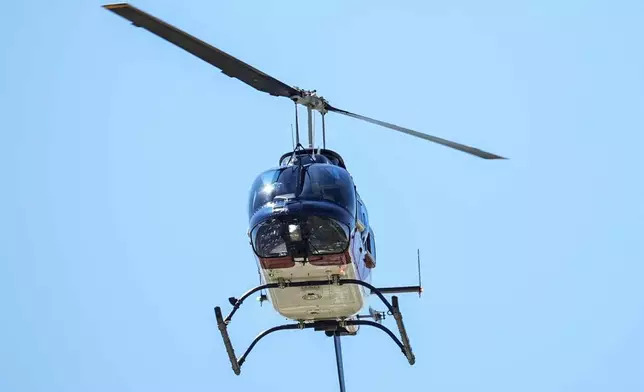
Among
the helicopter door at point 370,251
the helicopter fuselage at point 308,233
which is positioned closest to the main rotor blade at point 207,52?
A: the helicopter fuselage at point 308,233

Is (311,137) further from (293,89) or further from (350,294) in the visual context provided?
(350,294)

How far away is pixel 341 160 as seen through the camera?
73.6 feet

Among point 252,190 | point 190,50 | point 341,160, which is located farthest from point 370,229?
point 190,50

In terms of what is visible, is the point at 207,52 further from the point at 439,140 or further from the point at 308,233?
the point at 439,140

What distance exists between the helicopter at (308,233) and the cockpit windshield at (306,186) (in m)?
0.02

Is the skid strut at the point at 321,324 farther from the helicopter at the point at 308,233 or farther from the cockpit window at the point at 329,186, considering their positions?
the cockpit window at the point at 329,186

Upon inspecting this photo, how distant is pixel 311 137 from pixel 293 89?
125cm

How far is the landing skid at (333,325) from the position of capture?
67.7 ft

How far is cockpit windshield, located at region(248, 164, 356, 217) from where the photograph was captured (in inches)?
795

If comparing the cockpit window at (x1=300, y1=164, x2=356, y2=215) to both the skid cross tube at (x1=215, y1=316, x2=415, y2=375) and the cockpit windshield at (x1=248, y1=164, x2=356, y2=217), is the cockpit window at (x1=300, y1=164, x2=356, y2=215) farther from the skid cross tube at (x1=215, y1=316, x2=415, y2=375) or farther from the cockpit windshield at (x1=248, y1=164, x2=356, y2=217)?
the skid cross tube at (x1=215, y1=316, x2=415, y2=375)

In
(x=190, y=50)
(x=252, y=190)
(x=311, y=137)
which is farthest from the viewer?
(x=311, y=137)

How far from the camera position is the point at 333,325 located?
2195 cm

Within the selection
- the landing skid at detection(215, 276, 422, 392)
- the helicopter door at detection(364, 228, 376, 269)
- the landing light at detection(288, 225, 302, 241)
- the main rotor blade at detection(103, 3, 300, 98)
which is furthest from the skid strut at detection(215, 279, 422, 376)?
the main rotor blade at detection(103, 3, 300, 98)

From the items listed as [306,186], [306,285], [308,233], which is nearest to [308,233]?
[308,233]
